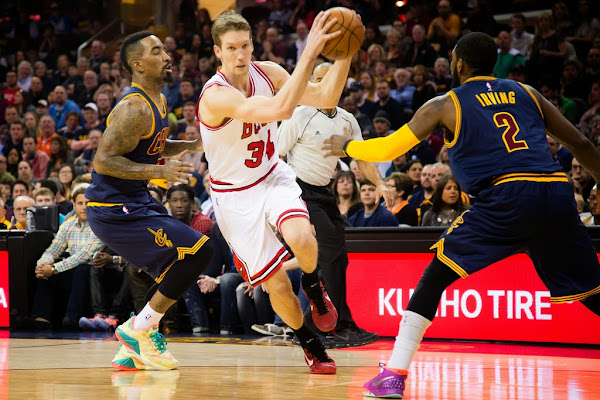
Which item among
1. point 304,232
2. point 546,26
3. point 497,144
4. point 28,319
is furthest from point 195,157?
point 497,144

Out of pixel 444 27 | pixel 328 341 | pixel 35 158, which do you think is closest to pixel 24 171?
pixel 35 158

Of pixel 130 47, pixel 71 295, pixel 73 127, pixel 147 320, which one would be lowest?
pixel 71 295

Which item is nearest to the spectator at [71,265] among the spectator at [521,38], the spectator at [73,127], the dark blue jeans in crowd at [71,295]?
the dark blue jeans in crowd at [71,295]

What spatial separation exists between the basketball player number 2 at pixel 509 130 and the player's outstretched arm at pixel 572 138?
244 mm

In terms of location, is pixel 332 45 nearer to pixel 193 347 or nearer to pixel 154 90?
pixel 154 90

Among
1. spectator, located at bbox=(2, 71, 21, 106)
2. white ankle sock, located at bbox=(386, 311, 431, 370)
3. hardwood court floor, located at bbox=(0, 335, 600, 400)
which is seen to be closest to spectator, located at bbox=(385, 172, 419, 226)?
hardwood court floor, located at bbox=(0, 335, 600, 400)

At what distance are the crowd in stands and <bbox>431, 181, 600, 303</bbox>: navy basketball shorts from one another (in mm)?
386

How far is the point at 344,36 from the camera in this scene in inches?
178

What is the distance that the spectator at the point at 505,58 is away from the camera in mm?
12305

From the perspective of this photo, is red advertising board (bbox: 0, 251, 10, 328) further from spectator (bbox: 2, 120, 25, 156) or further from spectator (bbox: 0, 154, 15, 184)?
spectator (bbox: 2, 120, 25, 156)

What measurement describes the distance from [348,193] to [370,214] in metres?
0.31

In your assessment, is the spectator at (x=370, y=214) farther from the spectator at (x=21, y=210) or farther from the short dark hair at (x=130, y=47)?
the spectator at (x=21, y=210)

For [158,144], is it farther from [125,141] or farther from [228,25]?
[228,25]

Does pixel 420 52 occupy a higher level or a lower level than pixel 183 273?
higher
